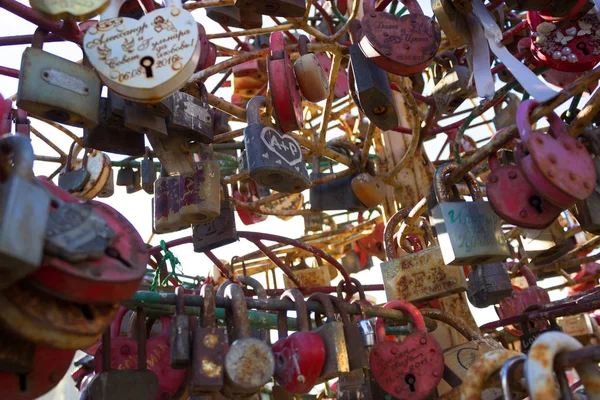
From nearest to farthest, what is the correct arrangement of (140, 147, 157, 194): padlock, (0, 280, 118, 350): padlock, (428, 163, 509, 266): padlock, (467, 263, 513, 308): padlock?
(0, 280, 118, 350): padlock < (428, 163, 509, 266): padlock < (467, 263, 513, 308): padlock < (140, 147, 157, 194): padlock

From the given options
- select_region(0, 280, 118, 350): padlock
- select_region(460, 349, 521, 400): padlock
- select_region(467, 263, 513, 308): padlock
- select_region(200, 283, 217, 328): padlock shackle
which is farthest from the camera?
select_region(467, 263, 513, 308): padlock

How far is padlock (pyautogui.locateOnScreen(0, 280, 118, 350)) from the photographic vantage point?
105 centimetres

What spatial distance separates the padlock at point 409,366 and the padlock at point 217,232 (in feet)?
3.48

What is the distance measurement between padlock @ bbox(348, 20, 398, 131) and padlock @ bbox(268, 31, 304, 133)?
0.24 m

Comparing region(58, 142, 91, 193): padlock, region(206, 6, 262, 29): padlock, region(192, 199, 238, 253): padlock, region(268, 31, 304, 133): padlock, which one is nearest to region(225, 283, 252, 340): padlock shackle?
region(268, 31, 304, 133): padlock

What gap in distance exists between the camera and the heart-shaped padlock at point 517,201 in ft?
5.81

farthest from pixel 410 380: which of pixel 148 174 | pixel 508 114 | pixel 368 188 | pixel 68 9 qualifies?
pixel 508 114

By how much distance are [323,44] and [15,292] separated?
2161 mm

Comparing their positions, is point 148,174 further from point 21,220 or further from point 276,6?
point 21,220

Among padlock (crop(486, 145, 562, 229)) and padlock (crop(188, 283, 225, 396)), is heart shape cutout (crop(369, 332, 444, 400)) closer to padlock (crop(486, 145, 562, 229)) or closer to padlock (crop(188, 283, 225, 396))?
padlock (crop(486, 145, 562, 229))

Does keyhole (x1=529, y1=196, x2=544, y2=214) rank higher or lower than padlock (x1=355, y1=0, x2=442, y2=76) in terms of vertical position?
lower

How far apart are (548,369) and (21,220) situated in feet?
2.74

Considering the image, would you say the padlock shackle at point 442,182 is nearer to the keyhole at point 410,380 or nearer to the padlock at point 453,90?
the keyhole at point 410,380

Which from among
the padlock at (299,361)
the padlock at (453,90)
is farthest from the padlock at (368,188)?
the padlock at (299,361)
